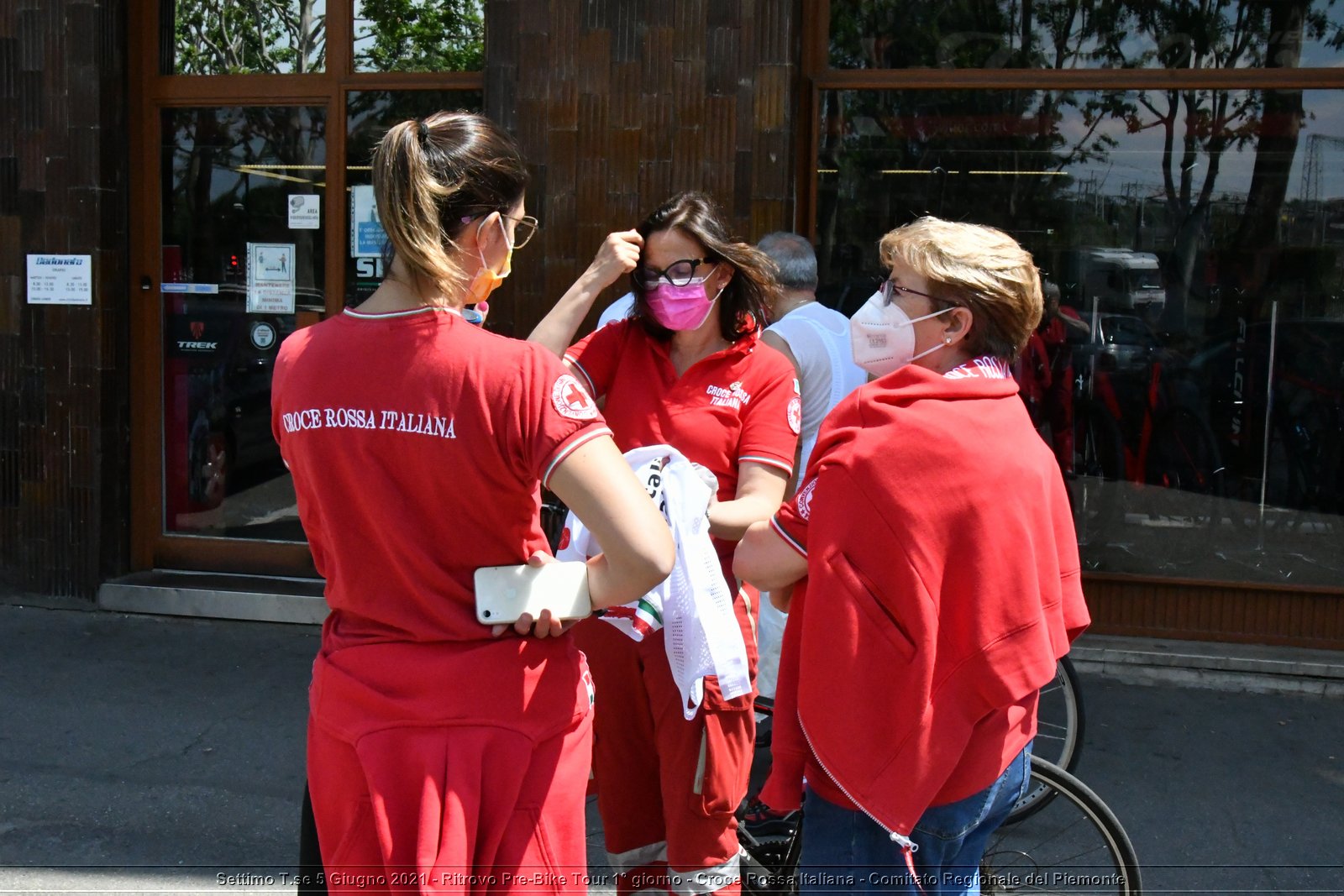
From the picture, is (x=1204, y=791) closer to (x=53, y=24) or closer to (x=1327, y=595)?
(x=1327, y=595)

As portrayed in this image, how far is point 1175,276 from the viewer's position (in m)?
6.18

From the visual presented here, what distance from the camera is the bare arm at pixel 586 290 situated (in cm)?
317

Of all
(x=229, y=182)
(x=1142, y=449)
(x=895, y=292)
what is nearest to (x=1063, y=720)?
(x=1142, y=449)

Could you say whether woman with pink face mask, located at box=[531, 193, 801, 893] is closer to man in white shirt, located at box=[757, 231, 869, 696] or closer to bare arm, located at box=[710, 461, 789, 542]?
bare arm, located at box=[710, 461, 789, 542]

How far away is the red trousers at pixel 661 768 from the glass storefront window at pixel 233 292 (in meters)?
4.24

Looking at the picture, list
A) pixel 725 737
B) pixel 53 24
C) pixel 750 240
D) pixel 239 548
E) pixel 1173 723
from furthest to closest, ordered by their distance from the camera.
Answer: pixel 239 548 → pixel 53 24 → pixel 750 240 → pixel 1173 723 → pixel 725 737

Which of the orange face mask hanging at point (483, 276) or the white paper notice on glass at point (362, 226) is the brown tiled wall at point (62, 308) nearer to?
the white paper notice on glass at point (362, 226)

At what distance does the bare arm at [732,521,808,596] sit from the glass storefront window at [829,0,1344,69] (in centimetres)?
438

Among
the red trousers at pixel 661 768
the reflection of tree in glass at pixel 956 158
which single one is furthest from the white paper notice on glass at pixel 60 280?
the red trousers at pixel 661 768

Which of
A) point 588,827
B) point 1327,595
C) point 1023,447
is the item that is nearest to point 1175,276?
point 1327,595

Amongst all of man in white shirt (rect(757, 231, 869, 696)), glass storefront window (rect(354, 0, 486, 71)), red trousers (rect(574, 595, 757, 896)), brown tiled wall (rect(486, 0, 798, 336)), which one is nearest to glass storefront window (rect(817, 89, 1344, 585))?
brown tiled wall (rect(486, 0, 798, 336))

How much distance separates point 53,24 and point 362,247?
6.36ft

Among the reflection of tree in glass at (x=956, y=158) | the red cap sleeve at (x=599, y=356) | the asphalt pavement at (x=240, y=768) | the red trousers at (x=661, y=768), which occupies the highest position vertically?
the reflection of tree in glass at (x=956, y=158)

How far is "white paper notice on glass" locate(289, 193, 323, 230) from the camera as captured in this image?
22.5 ft
